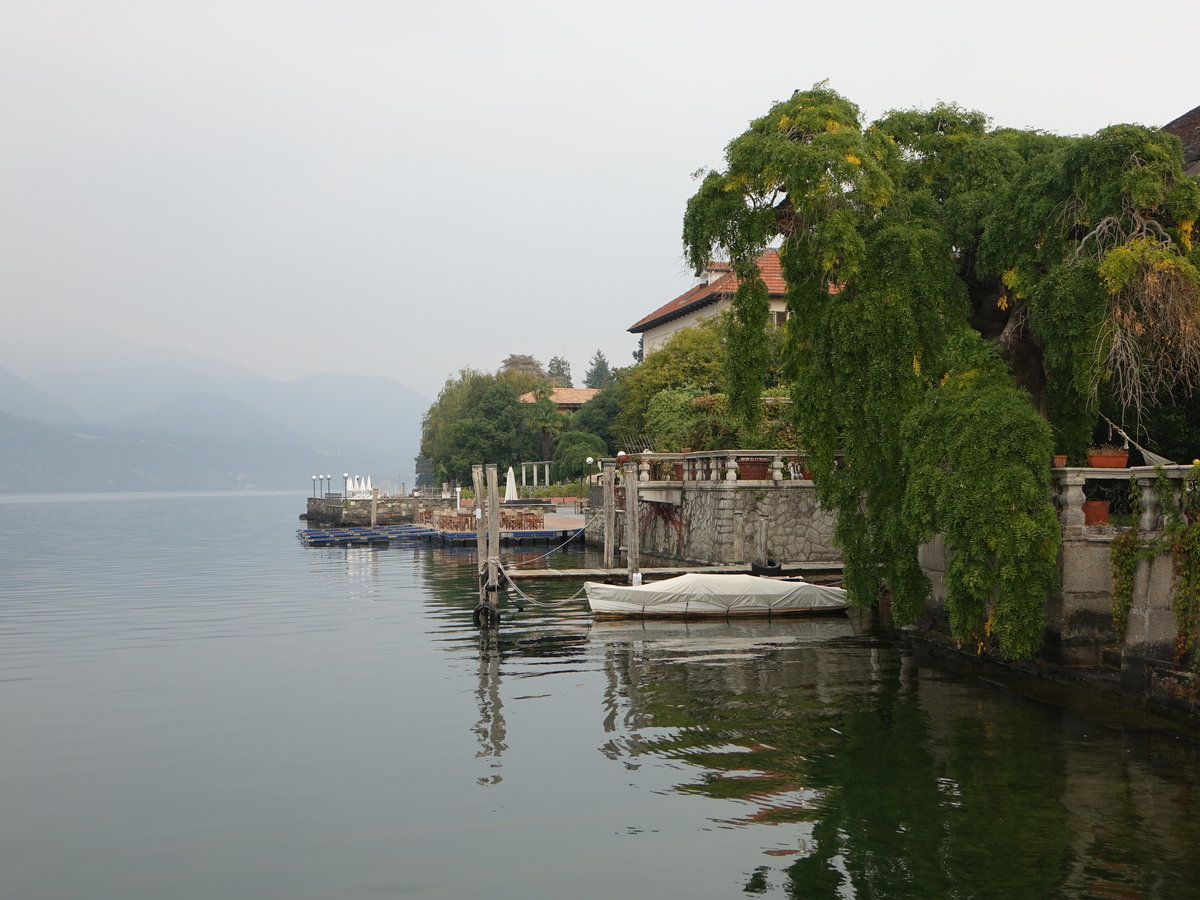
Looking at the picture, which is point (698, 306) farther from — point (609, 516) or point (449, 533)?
point (609, 516)

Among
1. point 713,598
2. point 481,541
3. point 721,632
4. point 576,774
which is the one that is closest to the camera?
point 576,774

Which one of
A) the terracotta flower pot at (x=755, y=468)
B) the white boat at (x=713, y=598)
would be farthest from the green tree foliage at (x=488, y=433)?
the white boat at (x=713, y=598)

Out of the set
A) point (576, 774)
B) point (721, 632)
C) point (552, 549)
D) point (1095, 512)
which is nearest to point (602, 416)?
point (552, 549)

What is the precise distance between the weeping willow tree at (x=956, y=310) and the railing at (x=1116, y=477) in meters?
0.42

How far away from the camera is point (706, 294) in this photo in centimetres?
7219

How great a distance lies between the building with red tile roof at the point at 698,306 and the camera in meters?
65.1

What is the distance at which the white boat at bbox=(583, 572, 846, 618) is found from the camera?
26172mm

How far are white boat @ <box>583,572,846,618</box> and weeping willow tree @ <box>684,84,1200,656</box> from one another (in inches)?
191

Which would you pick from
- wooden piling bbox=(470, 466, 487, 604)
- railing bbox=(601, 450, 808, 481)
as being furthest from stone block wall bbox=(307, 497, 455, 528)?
wooden piling bbox=(470, 466, 487, 604)

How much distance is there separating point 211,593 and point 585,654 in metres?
21.1

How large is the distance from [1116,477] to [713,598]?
1126 centimetres

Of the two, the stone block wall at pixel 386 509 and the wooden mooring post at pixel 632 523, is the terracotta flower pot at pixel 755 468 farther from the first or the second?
the stone block wall at pixel 386 509

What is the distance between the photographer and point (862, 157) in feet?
66.7

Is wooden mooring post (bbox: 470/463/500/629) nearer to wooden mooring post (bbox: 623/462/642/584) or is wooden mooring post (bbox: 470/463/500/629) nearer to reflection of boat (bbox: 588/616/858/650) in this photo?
reflection of boat (bbox: 588/616/858/650)
